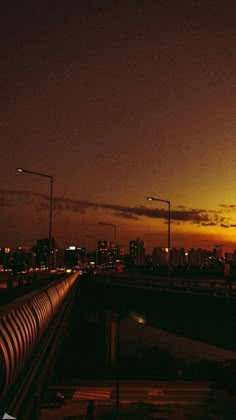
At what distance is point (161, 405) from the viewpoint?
2087 inches

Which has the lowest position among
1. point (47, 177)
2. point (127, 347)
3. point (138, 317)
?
point (127, 347)

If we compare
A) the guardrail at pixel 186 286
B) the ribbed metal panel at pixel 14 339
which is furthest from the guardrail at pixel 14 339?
the guardrail at pixel 186 286

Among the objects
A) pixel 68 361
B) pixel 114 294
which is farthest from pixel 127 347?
pixel 114 294

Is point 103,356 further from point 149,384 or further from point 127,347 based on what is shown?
point 127,347

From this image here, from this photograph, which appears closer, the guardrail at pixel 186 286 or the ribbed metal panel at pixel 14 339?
the ribbed metal panel at pixel 14 339

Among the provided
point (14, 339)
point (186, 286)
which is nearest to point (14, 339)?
point (14, 339)

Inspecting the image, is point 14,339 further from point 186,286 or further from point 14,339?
point 186,286

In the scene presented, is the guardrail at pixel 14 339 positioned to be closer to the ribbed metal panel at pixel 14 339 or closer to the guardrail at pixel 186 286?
the ribbed metal panel at pixel 14 339

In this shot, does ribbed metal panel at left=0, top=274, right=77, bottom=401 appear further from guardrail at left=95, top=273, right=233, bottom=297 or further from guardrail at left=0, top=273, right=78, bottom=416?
guardrail at left=95, top=273, right=233, bottom=297

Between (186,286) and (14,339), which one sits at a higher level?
(186,286)

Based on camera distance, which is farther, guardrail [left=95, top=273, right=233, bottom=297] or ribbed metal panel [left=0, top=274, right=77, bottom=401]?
guardrail [left=95, top=273, right=233, bottom=297]

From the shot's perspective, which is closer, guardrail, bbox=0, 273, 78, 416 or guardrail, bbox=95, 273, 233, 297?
guardrail, bbox=0, 273, 78, 416

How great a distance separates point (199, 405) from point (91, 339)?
36233 millimetres

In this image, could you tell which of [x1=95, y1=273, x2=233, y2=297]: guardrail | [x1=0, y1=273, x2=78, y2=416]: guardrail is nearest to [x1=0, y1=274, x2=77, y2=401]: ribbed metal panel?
[x1=0, y1=273, x2=78, y2=416]: guardrail
